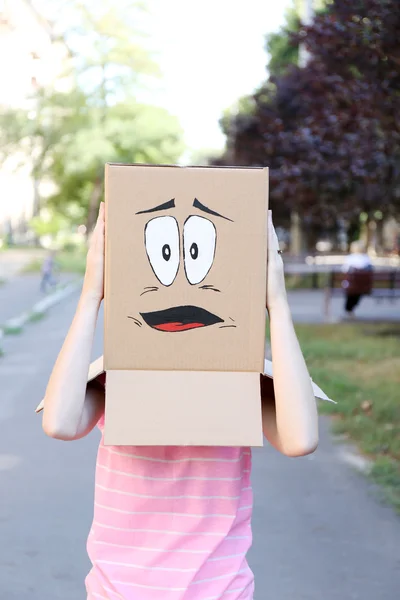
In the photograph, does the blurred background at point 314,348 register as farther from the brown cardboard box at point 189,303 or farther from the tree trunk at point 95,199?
the tree trunk at point 95,199

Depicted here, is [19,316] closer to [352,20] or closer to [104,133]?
[352,20]

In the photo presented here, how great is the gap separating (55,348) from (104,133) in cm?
3085

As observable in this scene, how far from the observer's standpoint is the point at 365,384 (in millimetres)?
9195

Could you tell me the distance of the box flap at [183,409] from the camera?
1.84 metres

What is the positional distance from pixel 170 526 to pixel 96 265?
559 millimetres

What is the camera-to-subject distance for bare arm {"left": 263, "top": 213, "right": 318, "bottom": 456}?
75.0 inches

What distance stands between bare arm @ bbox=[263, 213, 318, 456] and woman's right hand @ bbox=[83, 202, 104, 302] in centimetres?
33

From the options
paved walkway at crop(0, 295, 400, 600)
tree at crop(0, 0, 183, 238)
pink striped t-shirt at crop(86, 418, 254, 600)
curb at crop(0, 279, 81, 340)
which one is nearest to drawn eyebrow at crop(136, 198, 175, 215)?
pink striped t-shirt at crop(86, 418, 254, 600)

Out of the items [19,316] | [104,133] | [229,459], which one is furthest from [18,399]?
[104,133]

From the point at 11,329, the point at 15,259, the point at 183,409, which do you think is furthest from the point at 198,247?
the point at 15,259

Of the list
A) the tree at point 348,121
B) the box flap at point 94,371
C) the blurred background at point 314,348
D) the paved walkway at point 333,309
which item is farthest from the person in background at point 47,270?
the box flap at point 94,371

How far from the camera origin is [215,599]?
1946 millimetres

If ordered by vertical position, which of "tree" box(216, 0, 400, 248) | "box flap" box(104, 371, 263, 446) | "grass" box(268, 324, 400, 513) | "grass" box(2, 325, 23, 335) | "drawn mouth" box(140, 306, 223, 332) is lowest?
"grass" box(2, 325, 23, 335)

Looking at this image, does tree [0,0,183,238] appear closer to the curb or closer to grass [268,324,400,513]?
the curb
